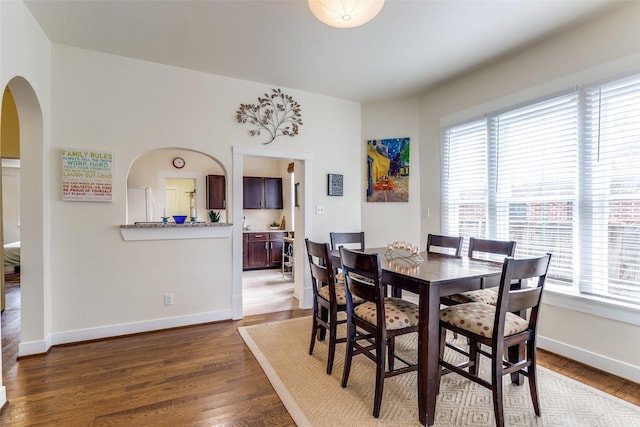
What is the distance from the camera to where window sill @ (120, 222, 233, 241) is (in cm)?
300

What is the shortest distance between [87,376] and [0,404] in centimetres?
46

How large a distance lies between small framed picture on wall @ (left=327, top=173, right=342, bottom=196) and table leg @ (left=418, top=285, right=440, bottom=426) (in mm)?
2469

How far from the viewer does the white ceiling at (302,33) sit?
7.30 ft

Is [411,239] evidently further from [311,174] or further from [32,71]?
[32,71]

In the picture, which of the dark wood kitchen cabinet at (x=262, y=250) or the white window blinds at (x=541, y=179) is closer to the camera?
the white window blinds at (x=541, y=179)

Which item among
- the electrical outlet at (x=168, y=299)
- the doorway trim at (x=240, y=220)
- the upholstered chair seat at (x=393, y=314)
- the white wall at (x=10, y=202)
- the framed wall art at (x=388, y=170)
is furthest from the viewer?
the white wall at (x=10, y=202)

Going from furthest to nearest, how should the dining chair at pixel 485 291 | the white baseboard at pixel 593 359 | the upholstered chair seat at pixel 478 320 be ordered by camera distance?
the dining chair at pixel 485 291 → the white baseboard at pixel 593 359 → the upholstered chair seat at pixel 478 320

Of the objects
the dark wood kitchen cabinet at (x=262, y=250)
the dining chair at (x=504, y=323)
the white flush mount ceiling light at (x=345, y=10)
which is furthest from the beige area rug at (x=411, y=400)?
the dark wood kitchen cabinet at (x=262, y=250)

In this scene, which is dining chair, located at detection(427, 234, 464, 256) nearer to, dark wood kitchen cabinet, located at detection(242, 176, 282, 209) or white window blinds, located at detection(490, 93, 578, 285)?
white window blinds, located at detection(490, 93, 578, 285)

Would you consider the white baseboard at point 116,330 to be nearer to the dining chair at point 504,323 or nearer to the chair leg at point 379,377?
the chair leg at point 379,377

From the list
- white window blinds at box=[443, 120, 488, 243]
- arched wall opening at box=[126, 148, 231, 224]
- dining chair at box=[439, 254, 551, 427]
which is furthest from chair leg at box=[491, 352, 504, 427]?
arched wall opening at box=[126, 148, 231, 224]

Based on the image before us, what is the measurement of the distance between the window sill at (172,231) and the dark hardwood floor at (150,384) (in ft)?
3.27

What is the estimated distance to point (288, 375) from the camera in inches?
89.0

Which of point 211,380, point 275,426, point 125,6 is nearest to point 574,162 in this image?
point 275,426
